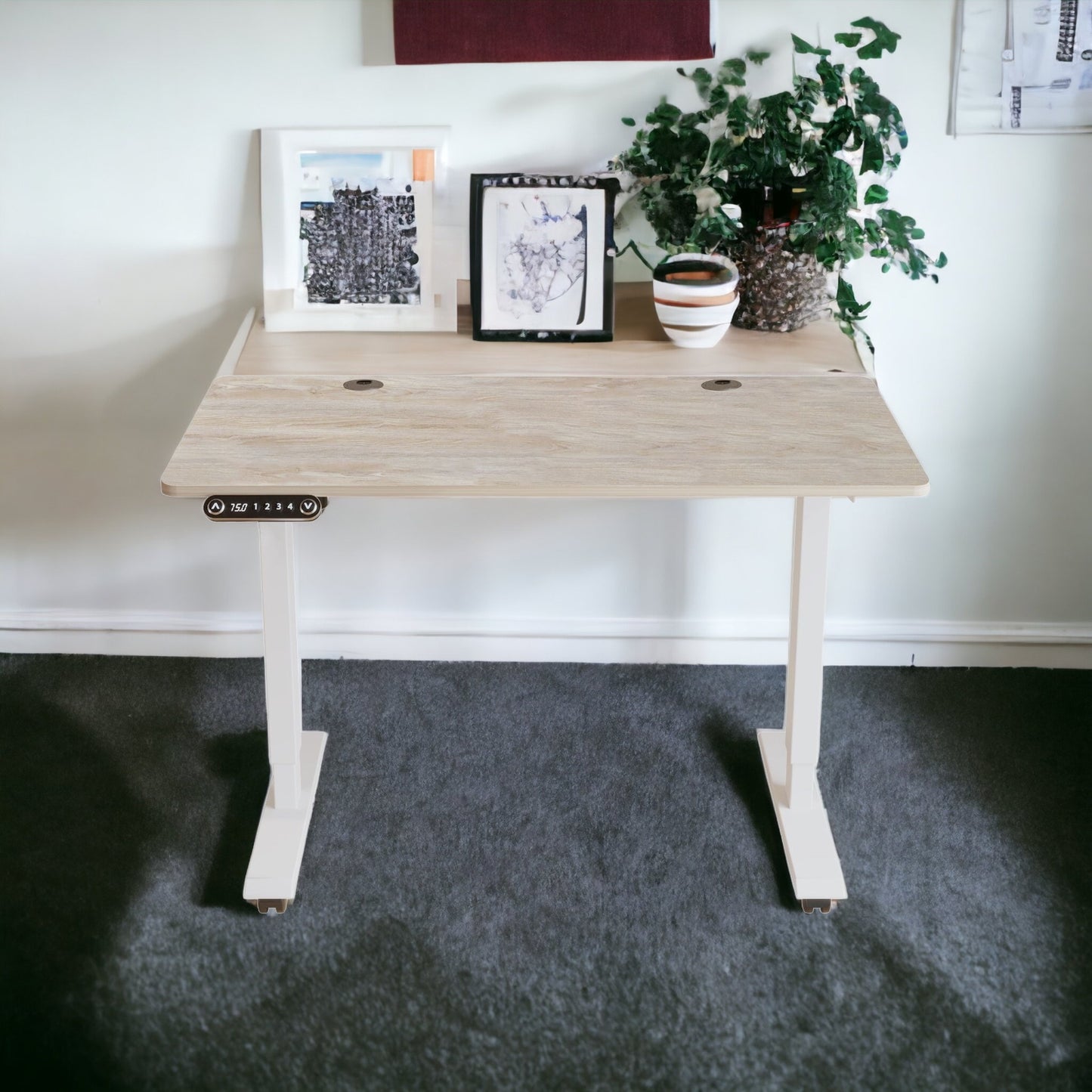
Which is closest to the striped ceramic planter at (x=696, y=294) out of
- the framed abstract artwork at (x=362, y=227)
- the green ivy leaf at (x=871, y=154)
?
the green ivy leaf at (x=871, y=154)

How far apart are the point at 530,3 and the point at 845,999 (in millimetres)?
1551

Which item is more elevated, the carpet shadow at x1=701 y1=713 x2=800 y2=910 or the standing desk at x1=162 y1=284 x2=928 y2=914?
the standing desk at x1=162 y1=284 x2=928 y2=914

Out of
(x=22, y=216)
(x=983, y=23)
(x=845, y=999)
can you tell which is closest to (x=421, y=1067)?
(x=845, y=999)

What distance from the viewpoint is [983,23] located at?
191 centimetres

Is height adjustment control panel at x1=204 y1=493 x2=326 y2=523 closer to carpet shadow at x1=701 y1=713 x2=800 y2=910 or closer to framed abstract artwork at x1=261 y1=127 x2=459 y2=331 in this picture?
framed abstract artwork at x1=261 y1=127 x2=459 y2=331

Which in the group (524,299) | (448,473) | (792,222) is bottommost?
(448,473)

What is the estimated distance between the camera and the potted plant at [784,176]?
1.79 metres

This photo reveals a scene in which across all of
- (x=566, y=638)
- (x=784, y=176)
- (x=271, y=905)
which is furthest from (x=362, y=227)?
(x=271, y=905)

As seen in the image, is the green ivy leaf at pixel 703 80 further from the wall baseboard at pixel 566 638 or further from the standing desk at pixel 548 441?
the wall baseboard at pixel 566 638

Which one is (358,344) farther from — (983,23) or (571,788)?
(983,23)

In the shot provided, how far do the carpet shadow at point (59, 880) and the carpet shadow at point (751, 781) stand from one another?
3.17 ft

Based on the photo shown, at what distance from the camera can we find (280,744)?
6.21 ft

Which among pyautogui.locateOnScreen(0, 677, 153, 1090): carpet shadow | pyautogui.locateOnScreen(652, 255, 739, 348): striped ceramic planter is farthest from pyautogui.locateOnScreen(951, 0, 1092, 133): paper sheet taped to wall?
pyautogui.locateOnScreen(0, 677, 153, 1090): carpet shadow

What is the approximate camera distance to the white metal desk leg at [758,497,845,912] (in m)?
1.81
